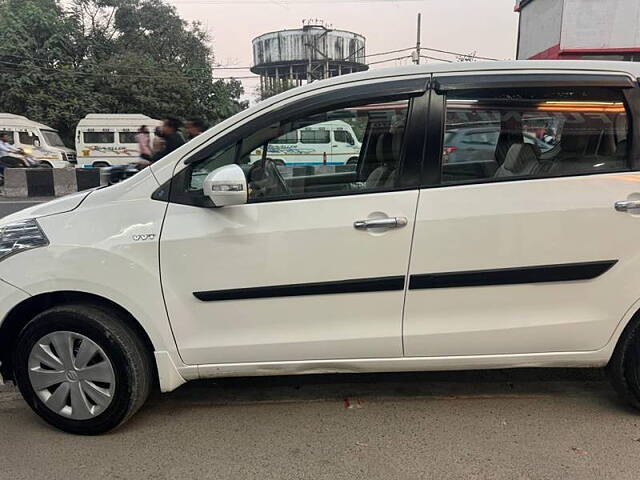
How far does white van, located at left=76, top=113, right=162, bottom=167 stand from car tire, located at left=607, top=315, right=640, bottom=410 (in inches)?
898

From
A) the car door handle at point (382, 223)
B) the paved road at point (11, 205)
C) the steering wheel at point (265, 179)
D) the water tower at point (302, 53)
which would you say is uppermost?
the water tower at point (302, 53)

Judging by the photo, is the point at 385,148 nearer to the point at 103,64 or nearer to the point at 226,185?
the point at 226,185

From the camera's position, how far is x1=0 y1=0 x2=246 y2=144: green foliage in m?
27.1

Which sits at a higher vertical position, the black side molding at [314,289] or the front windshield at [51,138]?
the front windshield at [51,138]

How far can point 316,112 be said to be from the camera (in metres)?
2.52

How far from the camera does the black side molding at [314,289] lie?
2416 mm

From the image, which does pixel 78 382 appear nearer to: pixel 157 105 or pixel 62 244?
pixel 62 244

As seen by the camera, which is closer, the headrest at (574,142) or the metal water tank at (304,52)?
the headrest at (574,142)

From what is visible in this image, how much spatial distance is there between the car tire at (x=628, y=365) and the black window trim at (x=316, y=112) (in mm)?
1386

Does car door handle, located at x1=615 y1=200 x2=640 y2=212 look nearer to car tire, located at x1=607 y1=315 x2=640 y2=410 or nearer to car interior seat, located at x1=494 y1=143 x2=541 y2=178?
car interior seat, located at x1=494 y1=143 x2=541 y2=178

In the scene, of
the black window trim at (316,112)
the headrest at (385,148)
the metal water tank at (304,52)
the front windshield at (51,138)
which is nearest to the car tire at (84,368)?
the black window trim at (316,112)

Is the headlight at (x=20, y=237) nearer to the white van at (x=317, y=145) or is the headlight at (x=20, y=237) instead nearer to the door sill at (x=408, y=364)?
the door sill at (x=408, y=364)

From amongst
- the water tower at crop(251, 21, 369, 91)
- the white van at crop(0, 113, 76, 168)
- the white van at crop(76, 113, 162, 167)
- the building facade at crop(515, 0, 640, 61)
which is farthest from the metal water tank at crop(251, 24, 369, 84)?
the building facade at crop(515, 0, 640, 61)

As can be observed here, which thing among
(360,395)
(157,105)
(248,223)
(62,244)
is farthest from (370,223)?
(157,105)
